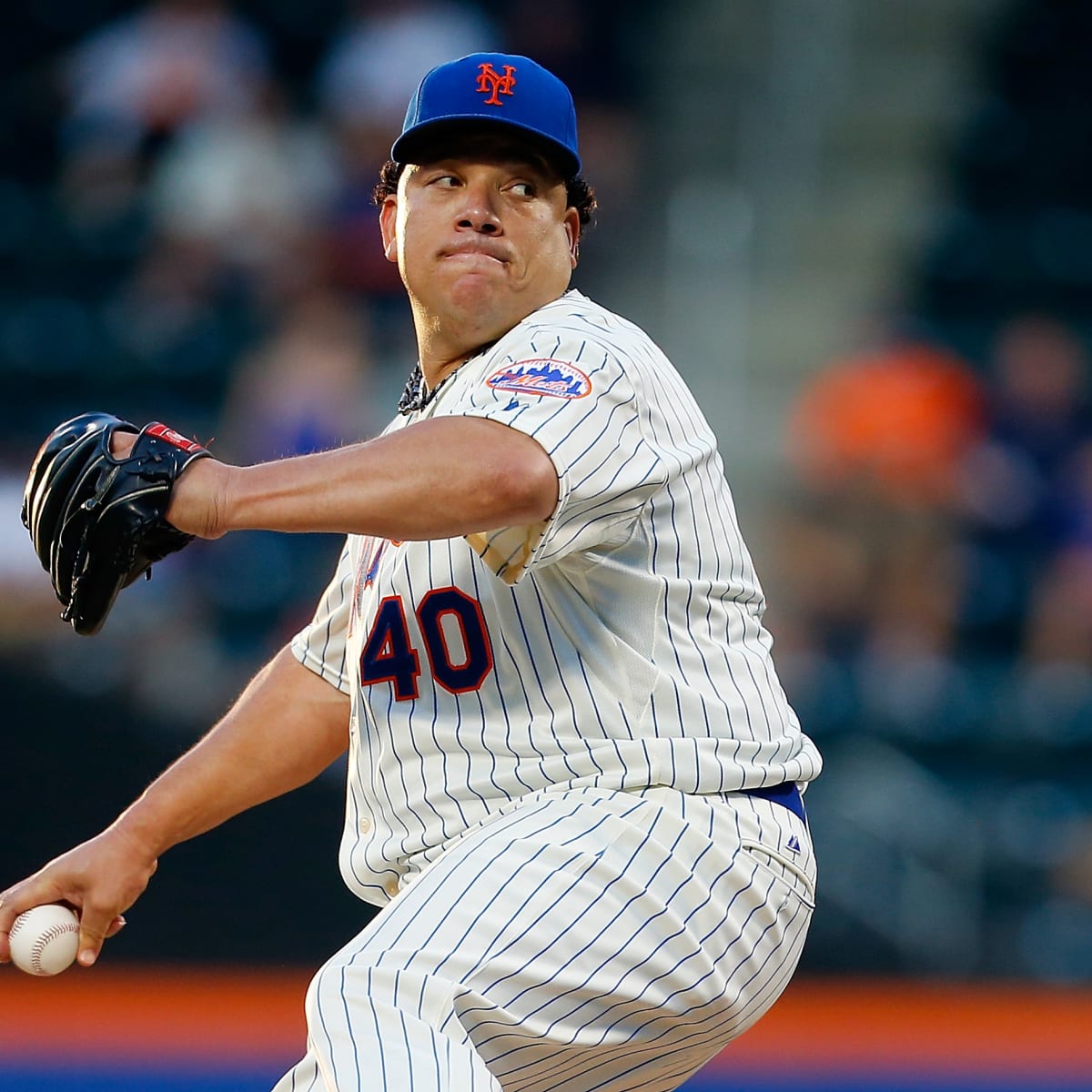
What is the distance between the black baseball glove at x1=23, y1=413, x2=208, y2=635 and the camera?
84.5 inches

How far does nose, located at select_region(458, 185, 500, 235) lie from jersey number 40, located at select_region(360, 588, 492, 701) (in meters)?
0.57

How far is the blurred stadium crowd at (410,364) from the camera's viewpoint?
21.9ft

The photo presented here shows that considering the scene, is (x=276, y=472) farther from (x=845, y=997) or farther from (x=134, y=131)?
(x=134, y=131)

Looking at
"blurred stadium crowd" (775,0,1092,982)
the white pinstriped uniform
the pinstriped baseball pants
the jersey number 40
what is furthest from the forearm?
"blurred stadium crowd" (775,0,1092,982)

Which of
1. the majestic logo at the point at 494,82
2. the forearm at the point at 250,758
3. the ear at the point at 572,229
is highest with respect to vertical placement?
the majestic logo at the point at 494,82

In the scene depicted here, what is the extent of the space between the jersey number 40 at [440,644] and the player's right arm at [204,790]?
0.43 meters

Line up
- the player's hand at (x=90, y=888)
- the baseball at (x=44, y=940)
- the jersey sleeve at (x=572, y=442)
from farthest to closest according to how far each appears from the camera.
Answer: the player's hand at (x=90, y=888)
the baseball at (x=44, y=940)
the jersey sleeve at (x=572, y=442)

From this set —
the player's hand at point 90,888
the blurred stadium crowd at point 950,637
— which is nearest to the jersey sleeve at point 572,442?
the player's hand at point 90,888

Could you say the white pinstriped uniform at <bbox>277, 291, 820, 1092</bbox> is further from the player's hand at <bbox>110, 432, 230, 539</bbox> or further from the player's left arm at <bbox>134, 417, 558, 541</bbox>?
the player's hand at <bbox>110, 432, 230, 539</bbox>

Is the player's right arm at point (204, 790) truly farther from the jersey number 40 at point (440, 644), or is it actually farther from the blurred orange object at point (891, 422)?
the blurred orange object at point (891, 422)

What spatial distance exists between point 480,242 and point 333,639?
28.8 inches

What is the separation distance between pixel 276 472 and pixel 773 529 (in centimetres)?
511

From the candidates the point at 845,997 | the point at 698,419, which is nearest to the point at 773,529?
the point at 845,997

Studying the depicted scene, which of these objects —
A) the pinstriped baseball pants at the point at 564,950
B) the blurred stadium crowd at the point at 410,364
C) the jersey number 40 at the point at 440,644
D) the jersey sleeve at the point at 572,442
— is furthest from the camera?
the blurred stadium crowd at the point at 410,364
